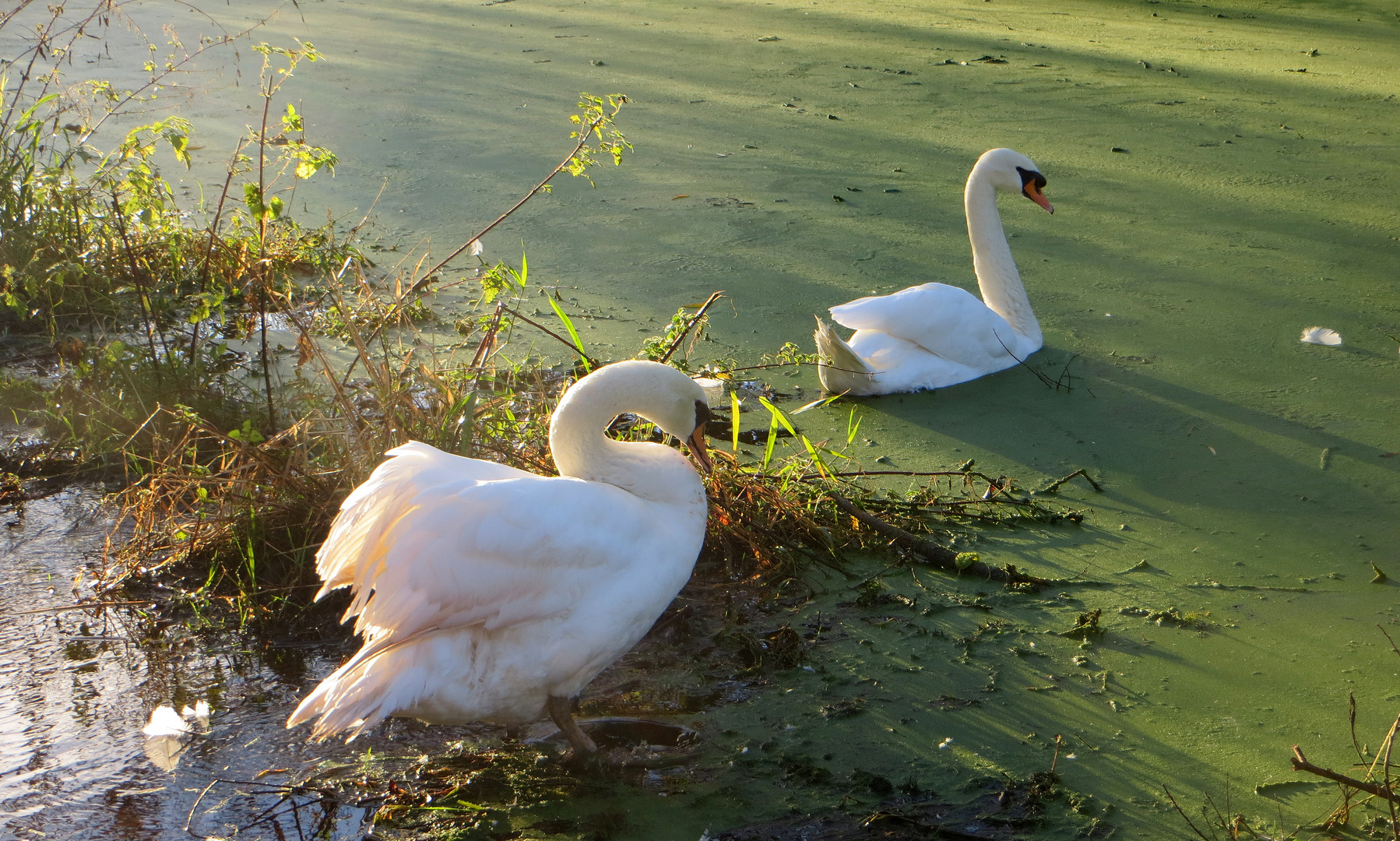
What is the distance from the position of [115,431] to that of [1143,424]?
3232 mm

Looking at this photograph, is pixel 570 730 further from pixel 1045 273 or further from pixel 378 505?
pixel 1045 273

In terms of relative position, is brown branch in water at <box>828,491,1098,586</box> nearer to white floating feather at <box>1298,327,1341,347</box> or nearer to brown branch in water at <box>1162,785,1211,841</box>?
brown branch in water at <box>1162,785,1211,841</box>

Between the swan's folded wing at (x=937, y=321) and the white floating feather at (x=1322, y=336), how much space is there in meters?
1.13

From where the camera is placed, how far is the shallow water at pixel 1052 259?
2441mm

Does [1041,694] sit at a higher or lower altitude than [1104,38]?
lower

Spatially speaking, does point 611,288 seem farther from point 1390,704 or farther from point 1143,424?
point 1390,704

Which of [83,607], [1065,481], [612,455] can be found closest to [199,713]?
[83,607]

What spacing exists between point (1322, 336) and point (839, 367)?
72.5 inches

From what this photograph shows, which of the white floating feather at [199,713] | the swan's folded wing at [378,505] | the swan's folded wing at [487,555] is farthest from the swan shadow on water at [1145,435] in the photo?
the white floating feather at [199,713]

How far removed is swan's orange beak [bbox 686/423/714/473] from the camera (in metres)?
2.64

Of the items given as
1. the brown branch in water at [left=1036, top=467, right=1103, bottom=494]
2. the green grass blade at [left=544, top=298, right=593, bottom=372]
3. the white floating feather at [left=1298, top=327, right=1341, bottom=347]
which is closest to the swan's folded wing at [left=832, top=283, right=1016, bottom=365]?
the brown branch in water at [left=1036, top=467, right=1103, bottom=494]

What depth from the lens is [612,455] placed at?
2.46 meters

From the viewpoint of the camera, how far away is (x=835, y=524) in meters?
3.14

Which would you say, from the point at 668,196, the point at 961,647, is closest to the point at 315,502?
the point at 961,647
